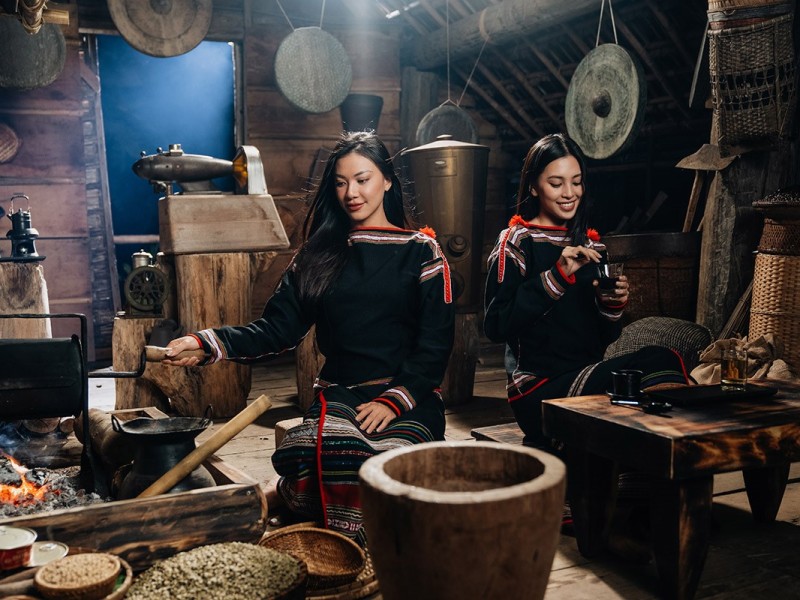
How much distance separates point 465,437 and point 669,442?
2.17 metres

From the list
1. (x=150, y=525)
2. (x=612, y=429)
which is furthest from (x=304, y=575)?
(x=612, y=429)

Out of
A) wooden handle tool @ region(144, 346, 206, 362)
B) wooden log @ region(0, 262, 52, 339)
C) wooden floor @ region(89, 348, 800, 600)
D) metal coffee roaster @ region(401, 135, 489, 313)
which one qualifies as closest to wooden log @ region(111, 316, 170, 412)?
wooden log @ region(0, 262, 52, 339)

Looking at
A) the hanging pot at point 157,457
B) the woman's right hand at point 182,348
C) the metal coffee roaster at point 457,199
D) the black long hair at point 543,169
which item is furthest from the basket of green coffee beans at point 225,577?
the metal coffee roaster at point 457,199

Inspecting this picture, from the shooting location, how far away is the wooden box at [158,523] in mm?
2191

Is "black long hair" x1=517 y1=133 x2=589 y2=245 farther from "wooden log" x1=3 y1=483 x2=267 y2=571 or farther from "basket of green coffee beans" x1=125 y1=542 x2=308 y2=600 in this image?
"basket of green coffee beans" x1=125 y1=542 x2=308 y2=600

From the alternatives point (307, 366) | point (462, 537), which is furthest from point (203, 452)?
point (307, 366)

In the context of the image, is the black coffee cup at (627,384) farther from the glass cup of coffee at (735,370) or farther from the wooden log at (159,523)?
the wooden log at (159,523)

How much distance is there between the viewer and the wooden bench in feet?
10.2

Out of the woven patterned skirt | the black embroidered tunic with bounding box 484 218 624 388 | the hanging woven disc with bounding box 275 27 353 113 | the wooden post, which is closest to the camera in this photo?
the woven patterned skirt

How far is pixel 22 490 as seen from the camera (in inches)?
111

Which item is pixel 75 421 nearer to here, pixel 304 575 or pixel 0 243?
pixel 304 575

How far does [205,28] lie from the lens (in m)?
6.10

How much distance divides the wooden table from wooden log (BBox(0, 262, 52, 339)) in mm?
3112

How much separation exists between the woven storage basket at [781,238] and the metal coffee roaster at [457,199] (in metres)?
1.96
